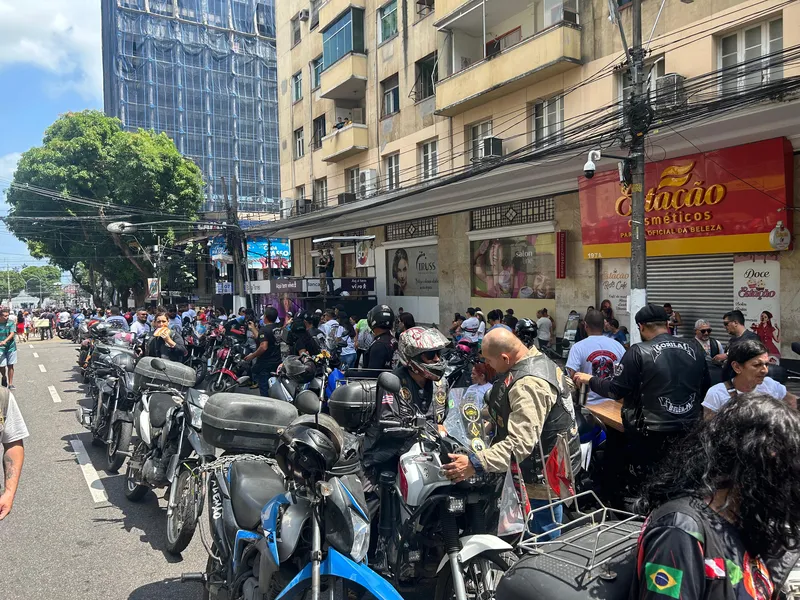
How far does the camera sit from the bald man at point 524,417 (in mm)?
2762

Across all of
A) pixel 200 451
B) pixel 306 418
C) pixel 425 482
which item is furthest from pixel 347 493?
pixel 200 451

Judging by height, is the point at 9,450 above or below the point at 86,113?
below

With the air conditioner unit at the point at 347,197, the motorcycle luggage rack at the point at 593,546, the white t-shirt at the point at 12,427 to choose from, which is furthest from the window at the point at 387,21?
the motorcycle luggage rack at the point at 593,546

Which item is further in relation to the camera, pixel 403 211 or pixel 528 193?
pixel 403 211

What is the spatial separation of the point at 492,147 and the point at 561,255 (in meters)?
3.26

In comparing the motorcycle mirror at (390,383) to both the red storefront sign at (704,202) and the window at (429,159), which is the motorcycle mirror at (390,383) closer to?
the red storefront sign at (704,202)

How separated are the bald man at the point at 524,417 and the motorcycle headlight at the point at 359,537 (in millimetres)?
494

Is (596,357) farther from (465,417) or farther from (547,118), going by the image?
(547,118)

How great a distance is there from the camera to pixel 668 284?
40.7 ft

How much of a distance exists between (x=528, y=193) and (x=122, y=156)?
807 inches

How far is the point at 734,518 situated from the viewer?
1351mm

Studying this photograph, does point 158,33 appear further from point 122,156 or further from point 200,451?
point 200,451

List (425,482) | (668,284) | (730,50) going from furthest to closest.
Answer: (668,284), (730,50), (425,482)

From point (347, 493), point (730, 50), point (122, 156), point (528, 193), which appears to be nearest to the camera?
point (347, 493)
